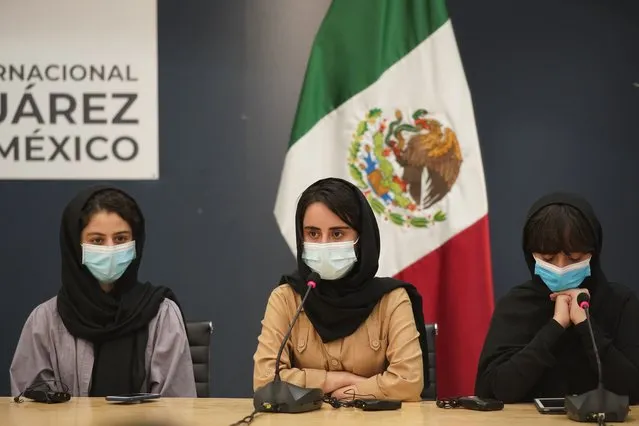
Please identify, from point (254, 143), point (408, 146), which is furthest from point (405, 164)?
point (254, 143)

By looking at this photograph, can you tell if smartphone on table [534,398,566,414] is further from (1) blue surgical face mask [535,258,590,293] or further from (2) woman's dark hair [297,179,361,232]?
(2) woman's dark hair [297,179,361,232]

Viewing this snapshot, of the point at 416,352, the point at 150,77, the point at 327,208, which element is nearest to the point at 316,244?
the point at 327,208

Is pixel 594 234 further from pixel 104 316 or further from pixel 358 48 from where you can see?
pixel 358 48

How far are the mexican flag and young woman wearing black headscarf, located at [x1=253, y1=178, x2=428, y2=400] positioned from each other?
4.31 ft

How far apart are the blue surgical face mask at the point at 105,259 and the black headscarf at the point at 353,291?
54 centimetres

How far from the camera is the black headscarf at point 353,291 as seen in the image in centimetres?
273

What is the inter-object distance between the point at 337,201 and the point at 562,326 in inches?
29.4

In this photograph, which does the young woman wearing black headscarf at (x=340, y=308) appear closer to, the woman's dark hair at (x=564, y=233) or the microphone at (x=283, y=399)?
the microphone at (x=283, y=399)

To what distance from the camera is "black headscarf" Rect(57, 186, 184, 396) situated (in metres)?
2.93

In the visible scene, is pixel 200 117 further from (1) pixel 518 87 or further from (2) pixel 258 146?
(1) pixel 518 87

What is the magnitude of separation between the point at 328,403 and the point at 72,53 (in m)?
2.44

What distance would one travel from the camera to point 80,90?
13.8 feet

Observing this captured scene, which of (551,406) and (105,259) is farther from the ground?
(105,259)

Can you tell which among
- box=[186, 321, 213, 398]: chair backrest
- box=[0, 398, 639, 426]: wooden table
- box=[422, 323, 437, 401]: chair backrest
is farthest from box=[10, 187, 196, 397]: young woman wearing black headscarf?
box=[422, 323, 437, 401]: chair backrest
